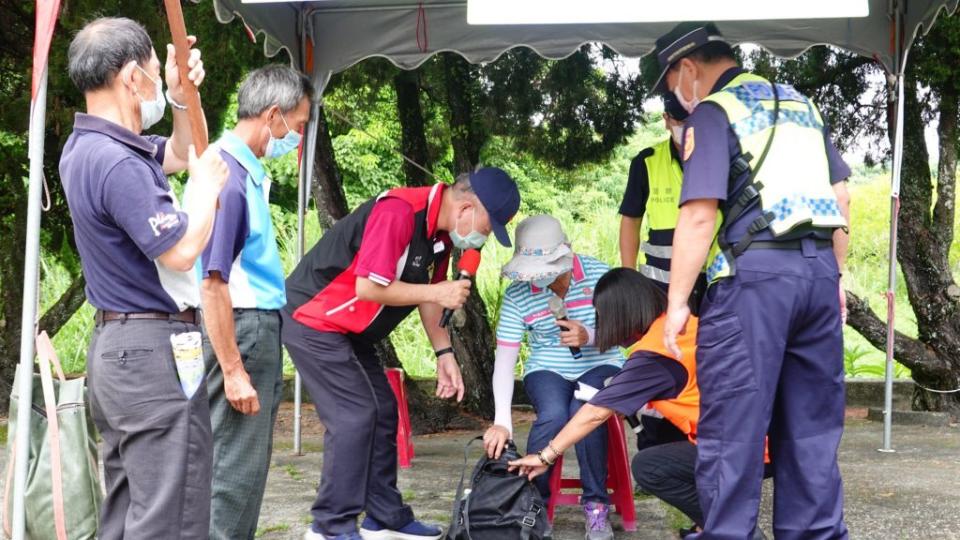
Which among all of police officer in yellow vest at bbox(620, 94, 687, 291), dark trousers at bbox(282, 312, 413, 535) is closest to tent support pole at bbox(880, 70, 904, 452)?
police officer in yellow vest at bbox(620, 94, 687, 291)

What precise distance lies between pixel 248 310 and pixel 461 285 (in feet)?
2.44

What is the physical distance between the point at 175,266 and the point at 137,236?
99mm

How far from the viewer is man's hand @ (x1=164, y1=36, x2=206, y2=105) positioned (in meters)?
2.46

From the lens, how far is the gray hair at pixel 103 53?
7.35 feet

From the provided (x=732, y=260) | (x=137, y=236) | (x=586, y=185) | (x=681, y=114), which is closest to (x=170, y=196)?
(x=137, y=236)

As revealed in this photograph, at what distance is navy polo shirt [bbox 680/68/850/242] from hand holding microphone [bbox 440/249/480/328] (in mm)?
901

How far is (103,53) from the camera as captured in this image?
224 cm

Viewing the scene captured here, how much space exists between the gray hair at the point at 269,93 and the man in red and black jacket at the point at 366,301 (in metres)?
0.56

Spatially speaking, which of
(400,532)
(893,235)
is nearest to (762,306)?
(400,532)

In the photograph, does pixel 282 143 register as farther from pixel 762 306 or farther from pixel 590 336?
pixel 762 306

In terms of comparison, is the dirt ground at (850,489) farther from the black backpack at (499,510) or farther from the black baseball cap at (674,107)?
the black baseball cap at (674,107)

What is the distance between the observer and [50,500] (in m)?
2.52

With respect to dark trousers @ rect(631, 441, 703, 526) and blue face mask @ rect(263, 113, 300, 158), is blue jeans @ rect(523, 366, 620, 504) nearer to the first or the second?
dark trousers @ rect(631, 441, 703, 526)

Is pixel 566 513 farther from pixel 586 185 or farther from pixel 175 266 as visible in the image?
pixel 586 185
